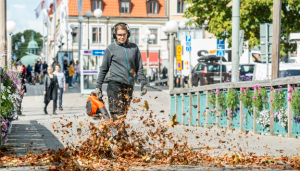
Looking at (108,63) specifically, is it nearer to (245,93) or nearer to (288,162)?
(288,162)

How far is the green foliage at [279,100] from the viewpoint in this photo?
33.7ft

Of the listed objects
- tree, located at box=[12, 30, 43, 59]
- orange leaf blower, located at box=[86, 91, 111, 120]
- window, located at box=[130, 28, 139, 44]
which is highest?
tree, located at box=[12, 30, 43, 59]

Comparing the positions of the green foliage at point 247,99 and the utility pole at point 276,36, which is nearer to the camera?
the green foliage at point 247,99

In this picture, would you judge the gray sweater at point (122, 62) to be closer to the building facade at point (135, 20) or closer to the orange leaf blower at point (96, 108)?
the orange leaf blower at point (96, 108)

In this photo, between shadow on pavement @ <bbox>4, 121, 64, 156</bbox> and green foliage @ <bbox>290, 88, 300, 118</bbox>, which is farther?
green foliage @ <bbox>290, 88, 300, 118</bbox>

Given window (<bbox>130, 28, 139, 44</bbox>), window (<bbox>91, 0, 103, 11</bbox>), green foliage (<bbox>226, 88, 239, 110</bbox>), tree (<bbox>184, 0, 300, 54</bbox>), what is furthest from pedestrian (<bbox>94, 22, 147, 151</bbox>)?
window (<bbox>130, 28, 139, 44</bbox>)

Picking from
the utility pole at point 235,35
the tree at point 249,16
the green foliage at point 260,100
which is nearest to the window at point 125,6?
the tree at point 249,16

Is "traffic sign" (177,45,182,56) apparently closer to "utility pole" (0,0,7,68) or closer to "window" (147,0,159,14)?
"utility pole" (0,0,7,68)

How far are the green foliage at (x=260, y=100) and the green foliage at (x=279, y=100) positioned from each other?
1.31 ft

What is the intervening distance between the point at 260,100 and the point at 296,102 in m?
1.18

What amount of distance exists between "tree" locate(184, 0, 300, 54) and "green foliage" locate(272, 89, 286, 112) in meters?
17.1

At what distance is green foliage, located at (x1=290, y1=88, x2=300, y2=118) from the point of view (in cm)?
977

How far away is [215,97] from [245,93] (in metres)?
1.41

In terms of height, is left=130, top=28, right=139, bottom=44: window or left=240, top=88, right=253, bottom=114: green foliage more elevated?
left=130, top=28, right=139, bottom=44: window
